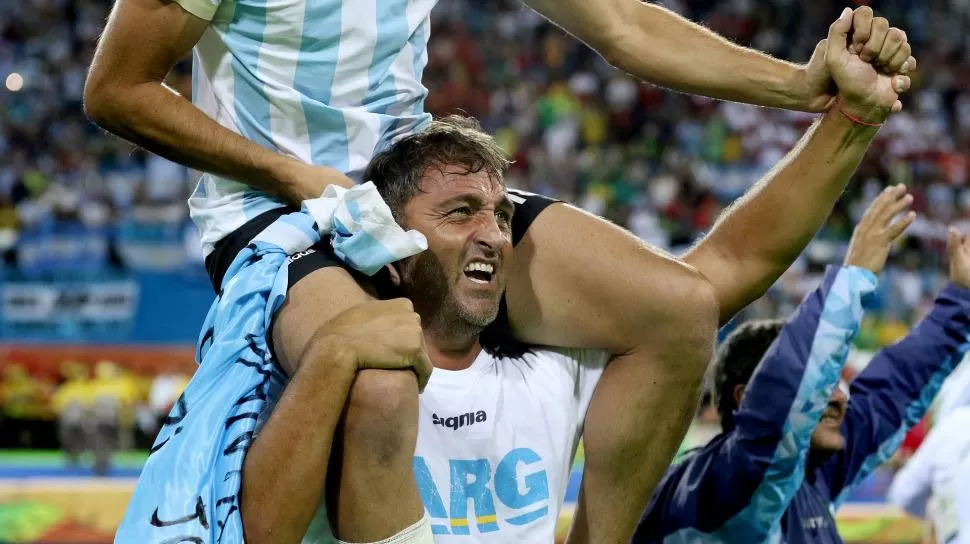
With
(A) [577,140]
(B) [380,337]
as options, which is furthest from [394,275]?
(A) [577,140]

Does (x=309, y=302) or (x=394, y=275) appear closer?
(x=309, y=302)

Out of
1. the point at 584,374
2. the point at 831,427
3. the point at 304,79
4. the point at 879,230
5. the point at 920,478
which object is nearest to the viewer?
the point at 304,79

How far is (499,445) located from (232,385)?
25.0 inches

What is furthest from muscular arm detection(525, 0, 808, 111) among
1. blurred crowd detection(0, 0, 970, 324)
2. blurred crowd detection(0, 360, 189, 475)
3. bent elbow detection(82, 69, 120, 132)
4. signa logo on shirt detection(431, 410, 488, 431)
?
blurred crowd detection(0, 0, 970, 324)

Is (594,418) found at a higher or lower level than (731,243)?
lower

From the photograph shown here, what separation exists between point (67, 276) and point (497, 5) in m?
8.41

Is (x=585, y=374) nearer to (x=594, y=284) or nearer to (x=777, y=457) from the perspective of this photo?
(x=594, y=284)

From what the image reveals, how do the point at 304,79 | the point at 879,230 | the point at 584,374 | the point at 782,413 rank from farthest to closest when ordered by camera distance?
the point at 879,230 → the point at 782,413 → the point at 584,374 → the point at 304,79

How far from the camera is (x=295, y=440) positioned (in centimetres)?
216

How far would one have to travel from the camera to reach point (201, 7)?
2.41 metres

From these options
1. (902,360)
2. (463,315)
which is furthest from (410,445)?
(902,360)

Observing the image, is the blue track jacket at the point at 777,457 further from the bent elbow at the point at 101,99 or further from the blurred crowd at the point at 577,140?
the blurred crowd at the point at 577,140

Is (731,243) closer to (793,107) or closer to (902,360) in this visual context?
(793,107)

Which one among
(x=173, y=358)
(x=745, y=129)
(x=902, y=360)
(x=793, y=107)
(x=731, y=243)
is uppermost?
(x=793, y=107)
